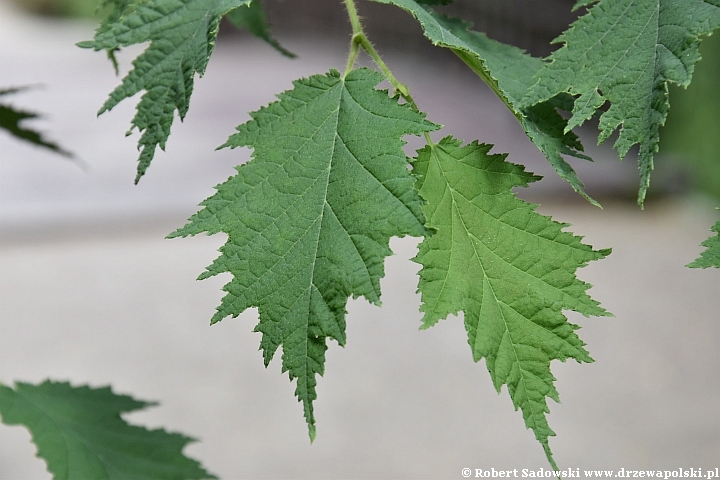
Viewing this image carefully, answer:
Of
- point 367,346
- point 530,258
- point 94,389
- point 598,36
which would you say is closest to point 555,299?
point 530,258

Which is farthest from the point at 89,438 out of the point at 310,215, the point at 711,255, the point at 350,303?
the point at 350,303

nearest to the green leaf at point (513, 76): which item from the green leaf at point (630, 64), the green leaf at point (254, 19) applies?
the green leaf at point (630, 64)

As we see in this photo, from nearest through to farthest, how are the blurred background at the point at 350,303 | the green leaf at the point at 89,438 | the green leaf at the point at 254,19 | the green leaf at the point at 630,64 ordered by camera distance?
the green leaf at the point at 630,64
the green leaf at the point at 89,438
the green leaf at the point at 254,19
the blurred background at the point at 350,303

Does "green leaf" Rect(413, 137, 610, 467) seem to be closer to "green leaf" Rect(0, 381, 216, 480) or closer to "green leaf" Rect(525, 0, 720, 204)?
"green leaf" Rect(525, 0, 720, 204)

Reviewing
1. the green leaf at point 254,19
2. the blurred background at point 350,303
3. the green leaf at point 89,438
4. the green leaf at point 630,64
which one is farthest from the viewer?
the blurred background at point 350,303

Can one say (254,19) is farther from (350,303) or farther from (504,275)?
(350,303)

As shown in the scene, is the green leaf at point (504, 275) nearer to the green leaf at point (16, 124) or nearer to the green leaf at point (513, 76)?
the green leaf at point (513, 76)
